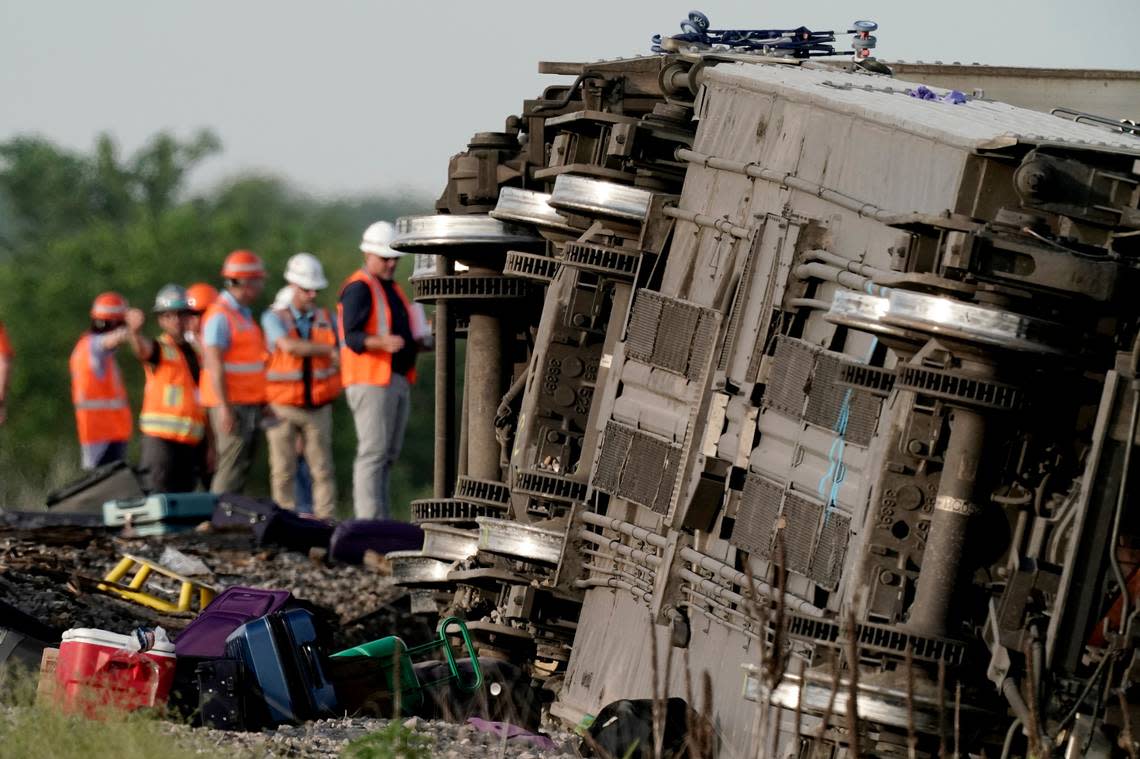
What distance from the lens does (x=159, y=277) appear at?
1398 inches

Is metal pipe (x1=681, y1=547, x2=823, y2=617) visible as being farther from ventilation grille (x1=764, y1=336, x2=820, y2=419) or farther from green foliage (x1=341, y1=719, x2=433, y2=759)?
green foliage (x1=341, y1=719, x2=433, y2=759)

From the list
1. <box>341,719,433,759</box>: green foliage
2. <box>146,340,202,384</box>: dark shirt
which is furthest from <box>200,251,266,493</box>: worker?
<box>341,719,433,759</box>: green foliage

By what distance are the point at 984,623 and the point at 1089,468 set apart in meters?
0.80

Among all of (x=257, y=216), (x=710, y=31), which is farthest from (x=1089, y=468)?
(x=257, y=216)

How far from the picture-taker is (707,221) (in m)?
11.5

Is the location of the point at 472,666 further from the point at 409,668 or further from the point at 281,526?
the point at 281,526

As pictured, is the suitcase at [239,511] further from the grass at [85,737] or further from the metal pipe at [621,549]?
the grass at [85,737]

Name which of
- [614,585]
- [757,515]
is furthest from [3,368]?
[757,515]

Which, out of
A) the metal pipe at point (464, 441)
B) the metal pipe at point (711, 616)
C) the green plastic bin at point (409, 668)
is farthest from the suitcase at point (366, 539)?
the metal pipe at point (711, 616)

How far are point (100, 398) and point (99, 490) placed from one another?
2465 mm

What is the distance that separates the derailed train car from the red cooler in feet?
7.35

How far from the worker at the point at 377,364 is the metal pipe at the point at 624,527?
6.81m

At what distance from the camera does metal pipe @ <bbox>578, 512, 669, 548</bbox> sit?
11.4 metres

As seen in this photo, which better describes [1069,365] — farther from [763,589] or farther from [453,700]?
[453,700]
